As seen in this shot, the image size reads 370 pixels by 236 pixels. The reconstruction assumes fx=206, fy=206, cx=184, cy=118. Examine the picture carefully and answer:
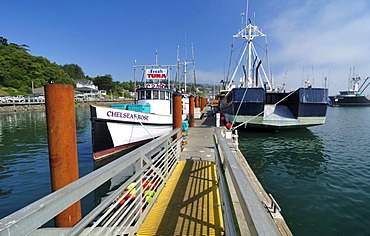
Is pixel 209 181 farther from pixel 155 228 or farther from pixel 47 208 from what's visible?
pixel 47 208

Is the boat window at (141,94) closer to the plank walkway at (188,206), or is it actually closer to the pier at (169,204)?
the pier at (169,204)

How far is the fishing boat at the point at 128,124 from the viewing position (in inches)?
357

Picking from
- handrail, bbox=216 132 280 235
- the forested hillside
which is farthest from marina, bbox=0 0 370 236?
the forested hillside

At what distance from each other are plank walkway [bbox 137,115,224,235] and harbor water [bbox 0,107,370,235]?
208cm

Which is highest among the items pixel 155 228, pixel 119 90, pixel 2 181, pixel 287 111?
pixel 119 90

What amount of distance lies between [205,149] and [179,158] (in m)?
1.56

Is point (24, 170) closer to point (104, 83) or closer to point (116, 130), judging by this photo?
point (116, 130)

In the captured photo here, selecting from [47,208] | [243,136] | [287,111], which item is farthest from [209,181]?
[287,111]

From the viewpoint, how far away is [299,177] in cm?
727

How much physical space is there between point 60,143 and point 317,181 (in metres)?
7.55

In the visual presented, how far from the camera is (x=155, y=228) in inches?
114

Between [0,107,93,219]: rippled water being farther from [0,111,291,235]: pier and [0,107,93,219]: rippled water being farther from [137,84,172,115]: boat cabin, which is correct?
[137,84,172,115]: boat cabin

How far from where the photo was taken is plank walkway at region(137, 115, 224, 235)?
2.82 meters

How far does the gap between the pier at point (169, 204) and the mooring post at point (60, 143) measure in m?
0.48
